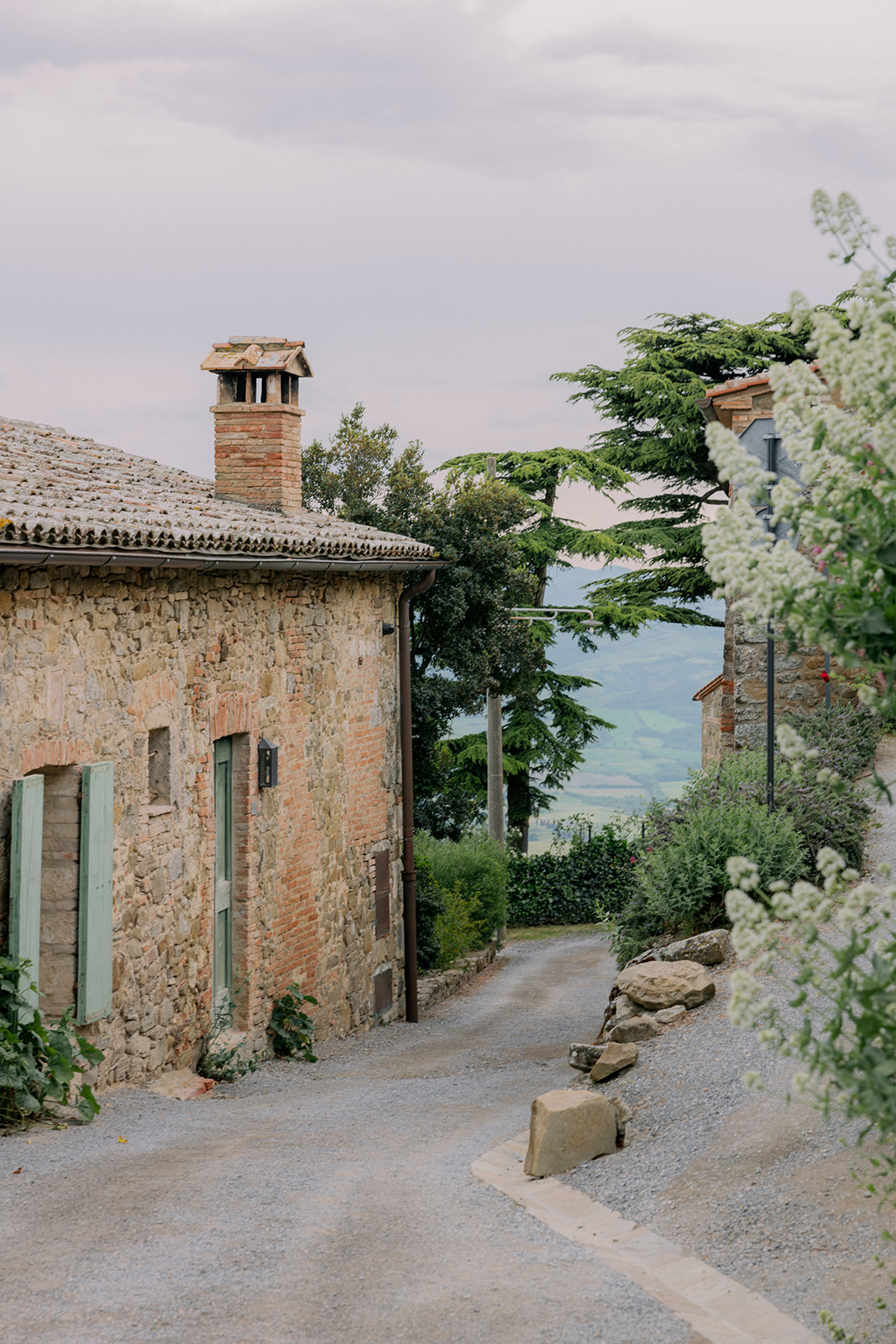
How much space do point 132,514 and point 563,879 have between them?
16155 millimetres

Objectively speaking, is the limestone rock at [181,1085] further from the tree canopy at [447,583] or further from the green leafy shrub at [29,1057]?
the tree canopy at [447,583]

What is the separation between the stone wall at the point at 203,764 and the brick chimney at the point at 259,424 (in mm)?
1544

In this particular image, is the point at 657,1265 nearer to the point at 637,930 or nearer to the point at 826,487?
the point at 826,487

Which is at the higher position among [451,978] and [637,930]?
[637,930]

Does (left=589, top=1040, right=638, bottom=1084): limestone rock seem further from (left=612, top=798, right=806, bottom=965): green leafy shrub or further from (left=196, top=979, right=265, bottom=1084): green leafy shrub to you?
(left=196, top=979, right=265, bottom=1084): green leafy shrub

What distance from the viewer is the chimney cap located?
1254 centimetres

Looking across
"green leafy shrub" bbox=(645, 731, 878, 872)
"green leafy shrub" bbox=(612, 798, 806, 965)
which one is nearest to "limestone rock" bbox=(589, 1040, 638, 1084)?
"green leafy shrub" bbox=(612, 798, 806, 965)

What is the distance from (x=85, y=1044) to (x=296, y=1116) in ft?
4.59

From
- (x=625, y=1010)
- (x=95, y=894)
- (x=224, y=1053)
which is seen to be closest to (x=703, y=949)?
(x=625, y=1010)

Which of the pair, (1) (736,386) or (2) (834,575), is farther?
(1) (736,386)

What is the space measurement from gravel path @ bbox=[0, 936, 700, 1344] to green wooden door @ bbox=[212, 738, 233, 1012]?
5.28 ft

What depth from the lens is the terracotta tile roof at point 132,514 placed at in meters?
6.71

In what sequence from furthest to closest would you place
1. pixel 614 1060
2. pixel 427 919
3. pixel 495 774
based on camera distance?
1. pixel 495 774
2. pixel 427 919
3. pixel 614 1060

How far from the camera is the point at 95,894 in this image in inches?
289
